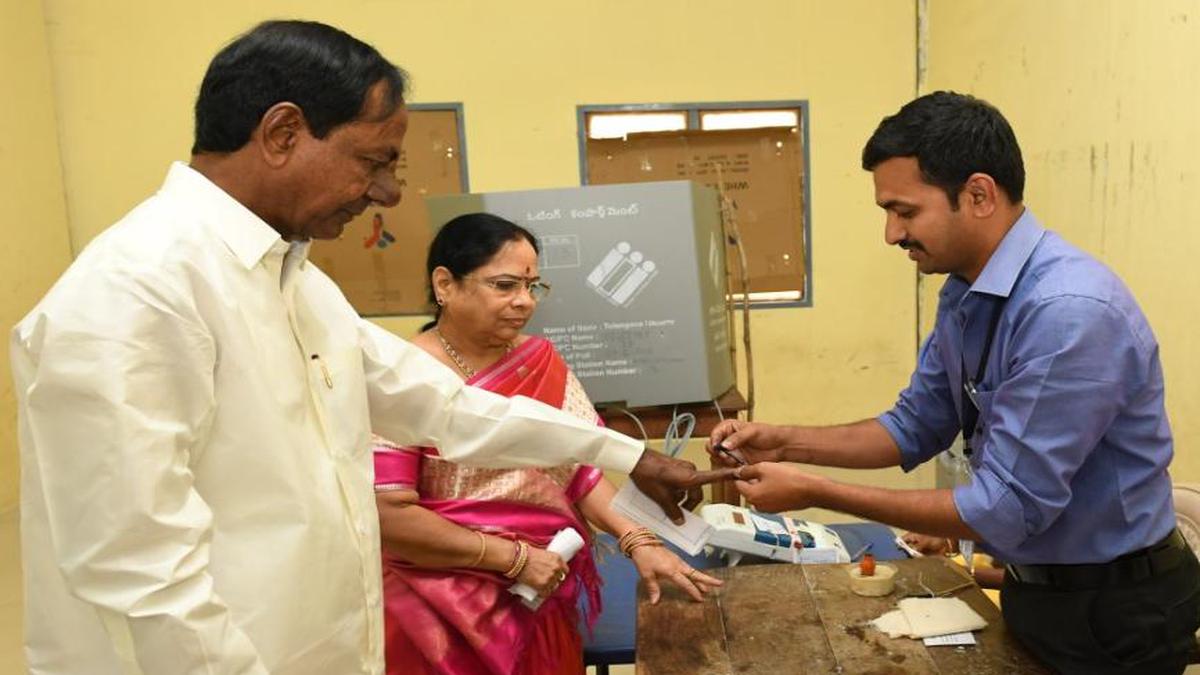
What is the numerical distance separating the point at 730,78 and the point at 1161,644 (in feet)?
9.79

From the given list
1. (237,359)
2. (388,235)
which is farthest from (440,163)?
(237,359)

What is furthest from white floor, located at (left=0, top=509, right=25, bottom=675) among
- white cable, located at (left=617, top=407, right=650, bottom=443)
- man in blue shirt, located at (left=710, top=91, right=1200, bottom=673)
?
man in blue shirt, located at (left=710, top=91, right=1200, bottom=673)

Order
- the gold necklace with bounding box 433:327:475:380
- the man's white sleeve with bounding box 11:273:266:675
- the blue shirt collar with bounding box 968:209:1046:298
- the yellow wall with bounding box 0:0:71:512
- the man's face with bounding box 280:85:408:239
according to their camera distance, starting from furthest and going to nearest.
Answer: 1. the yellow wall with bounding box 0:0:71:512
2. the gold necklace with bounding box 433:327:475:380
3. the blue shirt collar with bounding box 968:209:1046:298
4. the man's face with bounding box 280:85:408:239
5. the man's white sleeve with bounding box 11:273:266:675

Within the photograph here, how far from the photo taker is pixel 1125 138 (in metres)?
2.38

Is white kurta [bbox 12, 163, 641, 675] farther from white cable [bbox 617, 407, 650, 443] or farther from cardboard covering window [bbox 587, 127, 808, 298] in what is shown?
cardboard covering window [bbox 587, 127, 808, 298]

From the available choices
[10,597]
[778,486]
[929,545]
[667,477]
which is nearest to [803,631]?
[778,486]

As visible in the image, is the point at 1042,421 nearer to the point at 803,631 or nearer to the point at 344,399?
the point at 803,631

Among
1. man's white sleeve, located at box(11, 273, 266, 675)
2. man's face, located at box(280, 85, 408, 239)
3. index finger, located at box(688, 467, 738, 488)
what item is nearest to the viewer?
man's white sleeve, located at box(11, 273, 266, 675)

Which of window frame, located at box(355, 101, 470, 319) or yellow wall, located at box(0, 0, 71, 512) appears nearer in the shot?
yellow wall, located at box(0, 0, 71, 512)

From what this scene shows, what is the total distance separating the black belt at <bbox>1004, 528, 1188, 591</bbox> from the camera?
3.92 feet

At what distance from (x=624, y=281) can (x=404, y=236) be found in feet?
6.22

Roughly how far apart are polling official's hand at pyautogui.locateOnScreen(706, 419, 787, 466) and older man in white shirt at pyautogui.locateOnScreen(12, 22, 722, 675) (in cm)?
86

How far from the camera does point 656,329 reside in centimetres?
219

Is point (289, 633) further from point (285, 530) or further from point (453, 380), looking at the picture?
point (453, 380)
